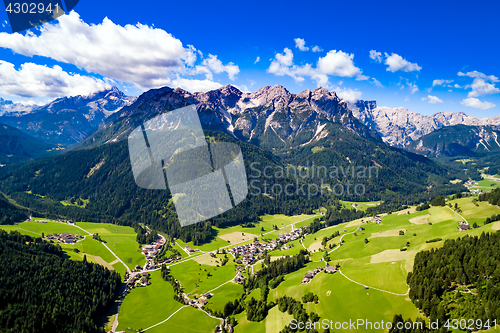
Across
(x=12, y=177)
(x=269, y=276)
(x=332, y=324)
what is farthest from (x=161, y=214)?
(x=12, y=177)

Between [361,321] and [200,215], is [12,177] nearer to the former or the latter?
[200,215]

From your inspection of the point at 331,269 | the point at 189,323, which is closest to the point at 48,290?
the point at 189,323

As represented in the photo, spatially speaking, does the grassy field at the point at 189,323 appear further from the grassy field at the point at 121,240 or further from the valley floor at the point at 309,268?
the grassy field at the point at 121,240

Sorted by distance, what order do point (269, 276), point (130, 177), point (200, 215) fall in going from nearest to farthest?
point (269, 276) → point (200, 215) → point (130, 177)

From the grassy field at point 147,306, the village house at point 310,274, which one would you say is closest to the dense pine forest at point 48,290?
the grassy field at point 147,306

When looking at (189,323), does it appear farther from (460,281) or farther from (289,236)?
(289,236)

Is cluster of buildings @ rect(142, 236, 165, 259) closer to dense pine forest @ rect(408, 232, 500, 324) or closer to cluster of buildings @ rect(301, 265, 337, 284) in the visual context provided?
cluster of buildings @ rect(301, 265, 337, 284)
